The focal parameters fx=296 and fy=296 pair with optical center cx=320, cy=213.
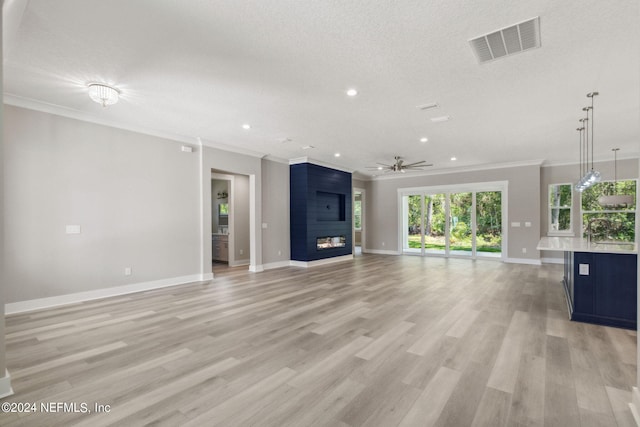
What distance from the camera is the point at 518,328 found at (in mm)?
3320

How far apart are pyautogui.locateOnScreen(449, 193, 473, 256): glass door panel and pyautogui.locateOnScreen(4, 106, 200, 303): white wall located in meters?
7.58

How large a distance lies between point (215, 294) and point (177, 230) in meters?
1.62

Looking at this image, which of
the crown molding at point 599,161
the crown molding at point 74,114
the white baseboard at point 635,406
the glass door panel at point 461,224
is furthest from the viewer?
the glass door panel at point 461,224

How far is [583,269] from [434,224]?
6241 millimetres

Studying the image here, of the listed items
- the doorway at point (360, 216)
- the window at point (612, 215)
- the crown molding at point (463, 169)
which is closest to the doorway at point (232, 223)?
the doorway at point (360, 216)

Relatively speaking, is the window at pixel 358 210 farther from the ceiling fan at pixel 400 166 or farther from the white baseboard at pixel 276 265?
the white baseboard at pixel 276 265

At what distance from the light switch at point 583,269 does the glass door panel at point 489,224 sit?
18.2 ft

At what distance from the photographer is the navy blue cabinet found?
333 centimetres

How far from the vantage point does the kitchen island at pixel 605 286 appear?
3330mm

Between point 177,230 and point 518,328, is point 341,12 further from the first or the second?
point 177,230

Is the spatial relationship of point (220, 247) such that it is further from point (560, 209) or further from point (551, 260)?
point (560, 209)

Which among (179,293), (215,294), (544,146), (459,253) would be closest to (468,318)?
(215,294)

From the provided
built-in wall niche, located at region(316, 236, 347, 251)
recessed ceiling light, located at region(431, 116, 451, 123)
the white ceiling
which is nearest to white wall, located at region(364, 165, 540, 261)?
built-in wall niche, located at region(316, 236, 347, 251)

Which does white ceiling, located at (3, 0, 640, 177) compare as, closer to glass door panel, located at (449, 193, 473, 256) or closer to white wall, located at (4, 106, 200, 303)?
white wall, located at (4, 106, 200, 303)
